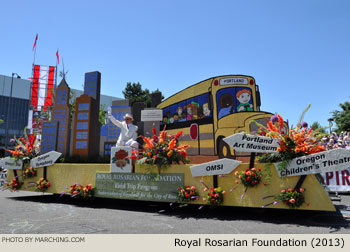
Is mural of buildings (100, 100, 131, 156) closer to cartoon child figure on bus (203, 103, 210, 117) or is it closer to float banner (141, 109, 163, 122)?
float banner (141, 109, 163, 122)

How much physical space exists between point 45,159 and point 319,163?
8.16m

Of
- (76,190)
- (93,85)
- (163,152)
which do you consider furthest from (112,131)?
(163,152)

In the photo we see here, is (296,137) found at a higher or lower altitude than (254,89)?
lower

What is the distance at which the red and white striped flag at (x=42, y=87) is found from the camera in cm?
3200

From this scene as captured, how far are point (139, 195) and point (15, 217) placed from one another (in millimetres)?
2889

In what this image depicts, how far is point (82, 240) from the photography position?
3.84 metres

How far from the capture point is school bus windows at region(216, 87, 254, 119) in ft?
38.5

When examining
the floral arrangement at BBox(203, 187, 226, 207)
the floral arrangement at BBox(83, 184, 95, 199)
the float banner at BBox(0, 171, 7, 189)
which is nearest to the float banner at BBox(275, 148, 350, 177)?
the floral arrangement at BBox(203, 187, 226, 207)

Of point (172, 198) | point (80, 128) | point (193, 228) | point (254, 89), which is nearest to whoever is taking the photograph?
point (193, 228)

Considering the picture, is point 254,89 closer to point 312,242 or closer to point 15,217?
point 312,242

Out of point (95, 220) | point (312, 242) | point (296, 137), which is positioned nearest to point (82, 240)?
point (95, 220)

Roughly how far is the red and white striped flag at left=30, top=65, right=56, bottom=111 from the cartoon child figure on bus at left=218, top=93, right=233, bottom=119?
25.9 metres

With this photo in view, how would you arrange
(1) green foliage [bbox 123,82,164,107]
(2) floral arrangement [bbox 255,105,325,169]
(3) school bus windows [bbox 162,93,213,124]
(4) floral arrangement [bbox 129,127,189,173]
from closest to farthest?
(2) floral arrangement [bbox 255,105,325,169], (4) floral arrangement [bbox 129,127,189,173], (3) school bus windows [bbox 162,93,213,124], (1) green foliage [bbox 123,82,164,107]

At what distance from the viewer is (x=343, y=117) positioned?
28531 mm
